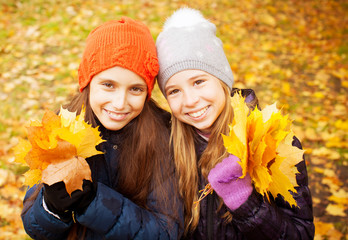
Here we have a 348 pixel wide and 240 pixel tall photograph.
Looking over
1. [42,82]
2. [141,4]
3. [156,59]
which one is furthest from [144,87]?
[141,4]

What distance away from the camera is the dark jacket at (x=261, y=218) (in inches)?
61.7

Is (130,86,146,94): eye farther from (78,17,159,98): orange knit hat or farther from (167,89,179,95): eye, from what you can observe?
(167,89,179,95): eye

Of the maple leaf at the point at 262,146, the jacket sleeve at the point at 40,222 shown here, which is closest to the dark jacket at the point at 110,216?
the jacket sleeve at the point at 40,222

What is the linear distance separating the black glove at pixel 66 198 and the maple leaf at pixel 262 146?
742 mm

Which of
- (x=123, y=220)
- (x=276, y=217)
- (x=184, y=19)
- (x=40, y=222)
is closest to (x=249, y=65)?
(x=184, y=19)

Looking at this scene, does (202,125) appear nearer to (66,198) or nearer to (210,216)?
(210,216)

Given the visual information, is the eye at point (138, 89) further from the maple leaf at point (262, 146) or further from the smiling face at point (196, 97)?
the maple leaf at point (262, 146)

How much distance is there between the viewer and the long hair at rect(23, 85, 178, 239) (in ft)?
6.11

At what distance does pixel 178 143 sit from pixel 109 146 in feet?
1.46

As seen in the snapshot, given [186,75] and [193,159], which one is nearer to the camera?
[186,75]

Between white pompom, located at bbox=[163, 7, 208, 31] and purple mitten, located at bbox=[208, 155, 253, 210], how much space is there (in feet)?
3.20

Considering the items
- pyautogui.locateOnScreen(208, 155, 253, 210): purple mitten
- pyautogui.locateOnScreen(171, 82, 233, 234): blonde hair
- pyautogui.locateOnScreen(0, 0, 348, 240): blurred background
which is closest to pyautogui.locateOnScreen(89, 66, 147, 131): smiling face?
pyautogui.locateOnScreen(171, 82, 233, 234): blonde hair

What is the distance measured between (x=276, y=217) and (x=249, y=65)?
11.3 ft

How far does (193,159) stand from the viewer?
1.92 m
